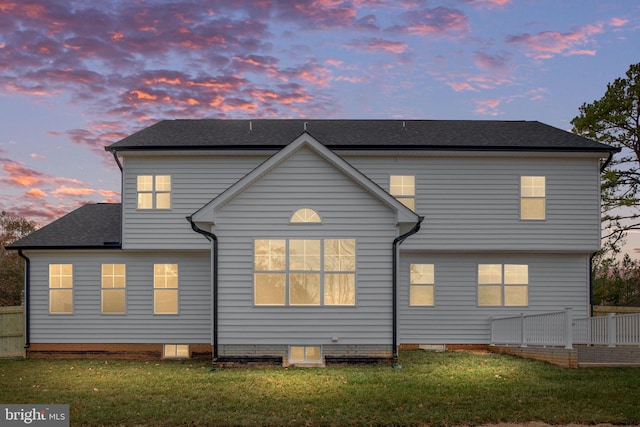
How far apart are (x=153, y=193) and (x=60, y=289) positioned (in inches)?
186

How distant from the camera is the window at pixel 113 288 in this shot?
68.3ft

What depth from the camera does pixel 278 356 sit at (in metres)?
16.7

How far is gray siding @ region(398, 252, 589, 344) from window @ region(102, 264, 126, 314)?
9.84m

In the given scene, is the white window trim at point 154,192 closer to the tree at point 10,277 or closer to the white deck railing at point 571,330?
the white deck railing at point 571,330

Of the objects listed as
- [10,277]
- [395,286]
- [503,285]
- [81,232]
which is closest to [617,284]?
[503,285]

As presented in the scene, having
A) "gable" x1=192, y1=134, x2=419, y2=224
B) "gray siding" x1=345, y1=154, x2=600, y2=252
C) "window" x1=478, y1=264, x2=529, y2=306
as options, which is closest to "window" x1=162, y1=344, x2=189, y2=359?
"gable" x1=192, y1=134, x2=419, y2=224

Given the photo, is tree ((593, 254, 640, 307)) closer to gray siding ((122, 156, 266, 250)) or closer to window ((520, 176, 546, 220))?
window ((520, 176, 546, 220))

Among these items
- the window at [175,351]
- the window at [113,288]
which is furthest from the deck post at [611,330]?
the window at [113,288]

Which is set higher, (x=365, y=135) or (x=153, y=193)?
(x=365, y=135)

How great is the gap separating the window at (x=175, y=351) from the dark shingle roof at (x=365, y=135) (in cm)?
691

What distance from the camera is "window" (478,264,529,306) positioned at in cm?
2153

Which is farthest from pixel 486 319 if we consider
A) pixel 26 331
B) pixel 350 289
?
pixel 26 331

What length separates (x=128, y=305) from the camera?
20766mm

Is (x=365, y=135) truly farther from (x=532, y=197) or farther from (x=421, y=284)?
(x=532, y=197)
